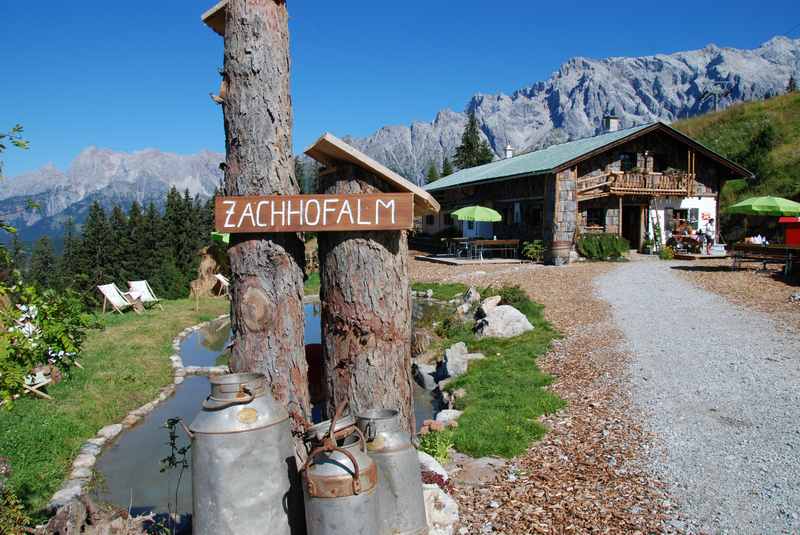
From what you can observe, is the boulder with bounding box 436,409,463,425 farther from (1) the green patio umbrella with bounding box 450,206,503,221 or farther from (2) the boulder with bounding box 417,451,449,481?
(1) the green patio umbrella with bounding box 450,206,503,221

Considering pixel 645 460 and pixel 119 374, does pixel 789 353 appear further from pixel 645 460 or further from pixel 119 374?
pixel 119 374

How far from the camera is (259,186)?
3639 millimetres

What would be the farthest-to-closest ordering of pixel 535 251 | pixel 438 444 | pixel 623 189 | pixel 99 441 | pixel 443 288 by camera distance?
pixel 535 251, pixel 623 189, pixel 443 288, pixel 99 441, pixel 438 444

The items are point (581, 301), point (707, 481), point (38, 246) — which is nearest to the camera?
point (707, 481)

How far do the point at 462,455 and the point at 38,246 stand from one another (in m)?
65.2

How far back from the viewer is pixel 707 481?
5.00 meters

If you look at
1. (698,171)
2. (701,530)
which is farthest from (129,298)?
(698,171)

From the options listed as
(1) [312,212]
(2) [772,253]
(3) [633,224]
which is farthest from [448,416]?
(3) [633,224]

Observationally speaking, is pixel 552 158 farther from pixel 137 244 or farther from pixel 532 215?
pixel 137 244

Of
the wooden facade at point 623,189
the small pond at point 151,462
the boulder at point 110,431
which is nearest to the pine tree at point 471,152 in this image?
the wooden facade at point 623,189

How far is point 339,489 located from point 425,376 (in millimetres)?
7718

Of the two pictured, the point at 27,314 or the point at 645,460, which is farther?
the point at 645,460

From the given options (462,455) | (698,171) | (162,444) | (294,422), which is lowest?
(162,444)

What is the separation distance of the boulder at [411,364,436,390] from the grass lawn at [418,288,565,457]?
767 millimetres
